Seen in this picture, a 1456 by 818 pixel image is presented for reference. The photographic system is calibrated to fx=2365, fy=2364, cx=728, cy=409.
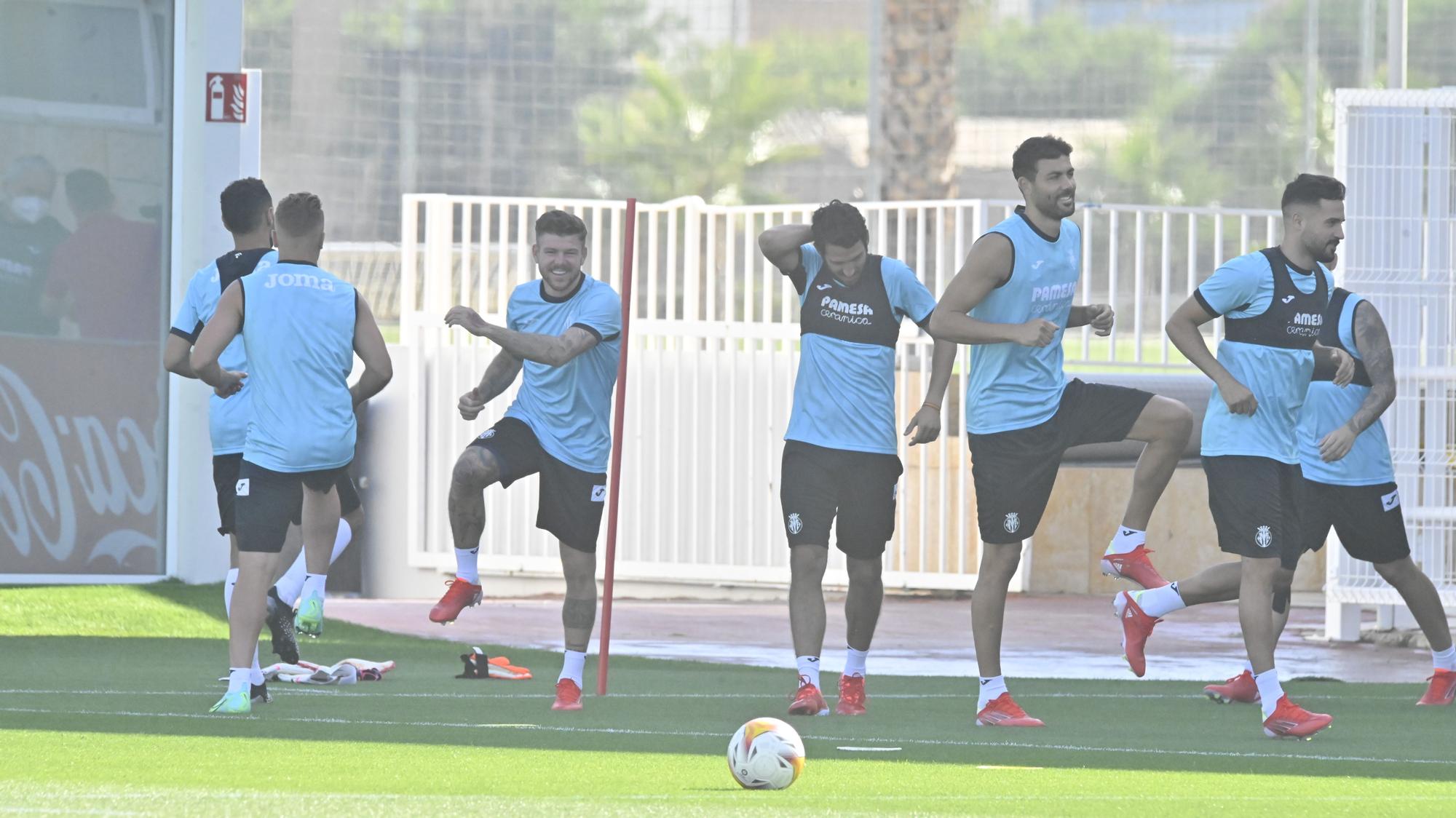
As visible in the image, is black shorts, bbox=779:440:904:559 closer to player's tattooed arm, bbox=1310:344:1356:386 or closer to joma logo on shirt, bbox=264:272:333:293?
player's tattooed arm, bbox=1310:344:1356:386

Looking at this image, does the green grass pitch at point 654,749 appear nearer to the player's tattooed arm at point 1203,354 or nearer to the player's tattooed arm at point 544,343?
the player's tattooed arm at point 1203,354

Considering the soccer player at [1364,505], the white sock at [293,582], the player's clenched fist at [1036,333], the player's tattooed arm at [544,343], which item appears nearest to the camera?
the player's clenched fist at [1036,333]

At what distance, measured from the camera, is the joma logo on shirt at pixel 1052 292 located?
8.50 meters

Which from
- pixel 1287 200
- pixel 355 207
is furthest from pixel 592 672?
pixel 355 207

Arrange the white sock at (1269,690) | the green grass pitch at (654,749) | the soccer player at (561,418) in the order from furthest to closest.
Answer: the soccer player at (561,418), the white sock at (1269,690), the green grass pitch at (654,749)

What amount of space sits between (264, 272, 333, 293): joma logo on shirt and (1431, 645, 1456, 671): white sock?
4.68 metres

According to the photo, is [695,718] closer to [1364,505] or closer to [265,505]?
[265,505]

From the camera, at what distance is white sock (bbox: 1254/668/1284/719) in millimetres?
8109

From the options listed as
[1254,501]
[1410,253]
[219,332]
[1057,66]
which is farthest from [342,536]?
[1057,66]

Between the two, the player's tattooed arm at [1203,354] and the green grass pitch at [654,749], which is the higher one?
the player's tattooed arm at [1203,354]

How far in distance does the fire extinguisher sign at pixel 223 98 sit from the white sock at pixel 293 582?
489 centimetres

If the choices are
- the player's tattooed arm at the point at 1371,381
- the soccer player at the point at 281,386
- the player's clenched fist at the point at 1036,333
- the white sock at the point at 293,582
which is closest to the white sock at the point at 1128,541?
the player's tattooed arm at the point at 1371,381

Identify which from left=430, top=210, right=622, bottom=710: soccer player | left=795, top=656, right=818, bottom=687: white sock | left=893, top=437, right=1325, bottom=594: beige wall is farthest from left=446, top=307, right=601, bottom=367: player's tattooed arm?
left=893, top=437, right=1325, bottom=594: beige wall

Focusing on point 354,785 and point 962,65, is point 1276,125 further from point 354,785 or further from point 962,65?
point 354,785
